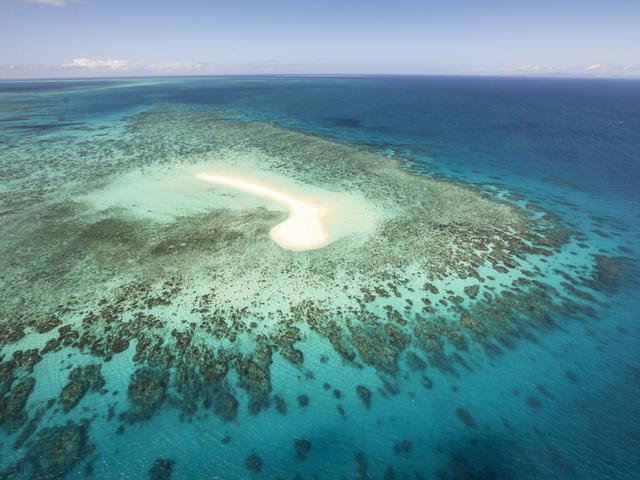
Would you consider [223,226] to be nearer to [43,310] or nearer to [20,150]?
[43,310]

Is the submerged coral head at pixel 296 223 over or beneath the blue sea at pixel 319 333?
over

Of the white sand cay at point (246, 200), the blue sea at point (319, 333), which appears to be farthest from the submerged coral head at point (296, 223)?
the blue sea at point (319, 333)

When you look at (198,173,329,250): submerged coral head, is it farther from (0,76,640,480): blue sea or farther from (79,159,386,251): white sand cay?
(0,76,640,480): blue sea

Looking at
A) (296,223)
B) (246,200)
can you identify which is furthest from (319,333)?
(246,200)

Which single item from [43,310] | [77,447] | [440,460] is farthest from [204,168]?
[440,460]

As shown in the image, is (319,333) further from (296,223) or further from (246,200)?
(246,200)

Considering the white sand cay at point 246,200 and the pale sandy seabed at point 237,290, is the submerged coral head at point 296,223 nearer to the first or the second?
the white sand cay at point 246,200
